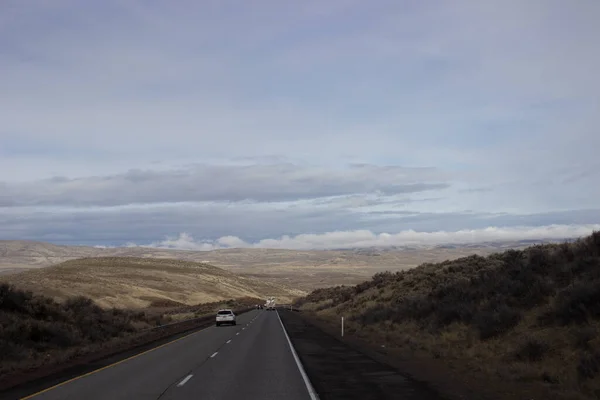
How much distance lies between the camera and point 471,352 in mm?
18734

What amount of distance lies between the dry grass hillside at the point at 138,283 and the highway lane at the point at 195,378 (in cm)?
4621

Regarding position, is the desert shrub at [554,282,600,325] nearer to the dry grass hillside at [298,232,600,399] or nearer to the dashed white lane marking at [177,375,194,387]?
the dry grass hillside at [298,232,600,399]

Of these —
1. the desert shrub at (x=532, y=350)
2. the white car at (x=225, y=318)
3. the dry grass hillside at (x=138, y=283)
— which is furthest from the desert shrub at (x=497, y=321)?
the dry grass hillside at (x=138, y=283)

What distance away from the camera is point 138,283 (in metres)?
98.8

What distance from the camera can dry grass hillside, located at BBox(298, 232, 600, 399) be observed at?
13883 mm

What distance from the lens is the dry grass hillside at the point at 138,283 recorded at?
243ft

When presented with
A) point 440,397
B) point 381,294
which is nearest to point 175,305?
point 381,294

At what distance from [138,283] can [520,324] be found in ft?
287

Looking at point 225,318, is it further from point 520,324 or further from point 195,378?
point 195,378

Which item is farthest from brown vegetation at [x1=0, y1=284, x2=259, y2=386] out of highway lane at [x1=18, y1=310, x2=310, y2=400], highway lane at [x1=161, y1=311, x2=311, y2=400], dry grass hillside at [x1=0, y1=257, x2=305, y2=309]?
dry grass hillside at [x1=0, y1=257, x2=305, y2=309]

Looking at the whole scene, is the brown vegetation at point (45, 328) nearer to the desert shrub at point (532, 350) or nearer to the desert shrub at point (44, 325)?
the desert shrub at point (44, 325)

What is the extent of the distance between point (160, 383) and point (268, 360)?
6104mm

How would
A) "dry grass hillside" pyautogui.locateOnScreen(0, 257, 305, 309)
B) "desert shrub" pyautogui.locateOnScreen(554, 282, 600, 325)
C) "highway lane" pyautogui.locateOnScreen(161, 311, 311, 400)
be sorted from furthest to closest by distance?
"dry grass hillside" pyautogui.locateOnScreen(0, 257, 305, 309) → "desert shrub" pyautogui.locateOnScreen(554, 282, 600, 325) → "highway lane" pyautogui.locateOnScreen(161, 311, 311, 400)

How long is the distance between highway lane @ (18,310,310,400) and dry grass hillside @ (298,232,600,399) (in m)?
5.10
